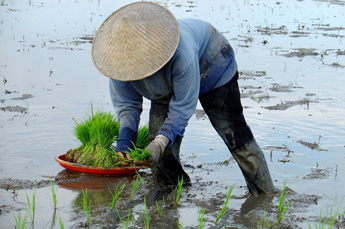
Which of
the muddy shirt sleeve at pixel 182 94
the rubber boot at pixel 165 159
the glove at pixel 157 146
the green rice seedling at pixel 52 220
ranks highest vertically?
the muddy shirt sleeve at pixel 182 94

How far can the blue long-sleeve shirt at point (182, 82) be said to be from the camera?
3.87m

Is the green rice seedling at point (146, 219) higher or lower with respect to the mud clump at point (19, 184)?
higher

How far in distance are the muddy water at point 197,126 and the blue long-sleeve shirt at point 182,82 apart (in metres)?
0.77

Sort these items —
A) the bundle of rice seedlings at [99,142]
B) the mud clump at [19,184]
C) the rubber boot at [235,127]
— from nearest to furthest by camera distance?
the rubber boot at [235,127], the mud clump at [19,184], the bundle of rice seedlings at [99,142]

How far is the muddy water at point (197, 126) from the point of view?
4.63 metres

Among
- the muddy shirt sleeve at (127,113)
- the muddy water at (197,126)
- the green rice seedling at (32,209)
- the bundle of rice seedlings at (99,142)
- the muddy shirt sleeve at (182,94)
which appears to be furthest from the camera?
the bundle of rice seedlings at (99,142)

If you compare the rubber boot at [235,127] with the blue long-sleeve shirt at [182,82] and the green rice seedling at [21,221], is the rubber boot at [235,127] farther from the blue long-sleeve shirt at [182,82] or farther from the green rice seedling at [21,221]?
the green rice seedling at [21,221]

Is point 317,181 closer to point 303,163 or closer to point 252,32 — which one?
point 303,163

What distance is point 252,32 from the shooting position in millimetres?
13852

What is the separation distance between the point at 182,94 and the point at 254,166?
115 centimetres

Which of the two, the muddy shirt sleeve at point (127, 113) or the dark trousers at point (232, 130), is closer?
the muddy shirt sleeve at point (127, 113)

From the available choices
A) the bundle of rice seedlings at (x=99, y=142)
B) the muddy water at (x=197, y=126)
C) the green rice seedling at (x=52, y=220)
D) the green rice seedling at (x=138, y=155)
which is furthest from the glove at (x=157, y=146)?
the bundle of rice seedlings at (x=99, y=142)

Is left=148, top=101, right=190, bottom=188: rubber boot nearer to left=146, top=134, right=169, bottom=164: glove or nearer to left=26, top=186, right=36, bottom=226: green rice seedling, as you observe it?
left=146, top=134, right=169, bottom=164: glove

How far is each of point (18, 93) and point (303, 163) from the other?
4.16 metres
